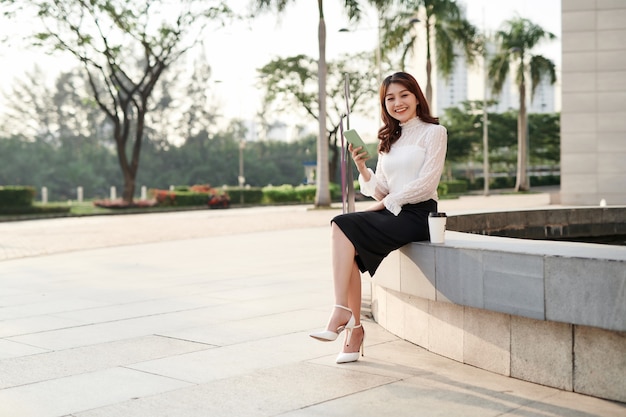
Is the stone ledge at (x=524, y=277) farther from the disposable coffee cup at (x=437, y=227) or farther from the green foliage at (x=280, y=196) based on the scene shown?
the green foliage at (x=280, y=196)

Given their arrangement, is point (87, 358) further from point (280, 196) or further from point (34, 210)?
point (280, 196)

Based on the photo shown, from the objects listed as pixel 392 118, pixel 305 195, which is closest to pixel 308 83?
pixel 305 195

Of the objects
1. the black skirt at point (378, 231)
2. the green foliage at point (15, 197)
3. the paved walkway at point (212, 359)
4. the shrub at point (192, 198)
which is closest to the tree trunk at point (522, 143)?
the shrub at point (192, 198)

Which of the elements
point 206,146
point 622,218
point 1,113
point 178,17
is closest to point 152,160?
point 206,146

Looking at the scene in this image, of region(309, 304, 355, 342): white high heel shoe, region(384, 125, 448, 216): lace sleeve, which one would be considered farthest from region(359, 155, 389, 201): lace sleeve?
region(309, 304, 355, 342): white high heel shoe

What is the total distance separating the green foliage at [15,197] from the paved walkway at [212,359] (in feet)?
78.1

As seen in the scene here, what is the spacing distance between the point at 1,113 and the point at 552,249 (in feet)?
226

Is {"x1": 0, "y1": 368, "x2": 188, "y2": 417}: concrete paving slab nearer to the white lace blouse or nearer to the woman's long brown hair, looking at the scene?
the white lace blouse

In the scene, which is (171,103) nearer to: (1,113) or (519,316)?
(1,113)

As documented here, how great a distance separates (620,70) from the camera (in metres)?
24.7

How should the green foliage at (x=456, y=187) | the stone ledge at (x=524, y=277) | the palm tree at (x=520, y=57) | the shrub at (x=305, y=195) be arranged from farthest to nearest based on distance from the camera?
the green foliage at (x=456, y=187)
the palm tree at (x=520, y=57)
the shrub at (x=305, y=195)
the stone ledge at (x=524, y=277)

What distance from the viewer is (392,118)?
216 inches

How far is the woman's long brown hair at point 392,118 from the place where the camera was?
211 inches

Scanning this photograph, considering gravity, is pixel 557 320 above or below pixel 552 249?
below
